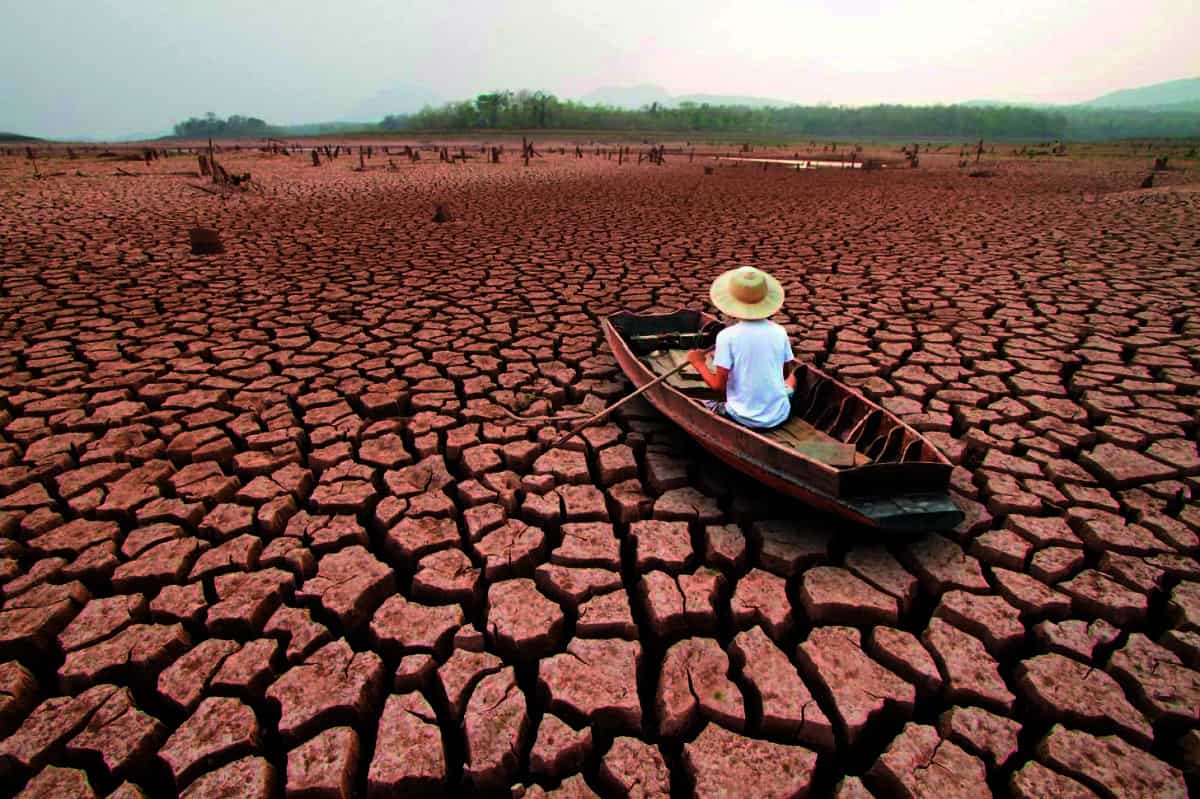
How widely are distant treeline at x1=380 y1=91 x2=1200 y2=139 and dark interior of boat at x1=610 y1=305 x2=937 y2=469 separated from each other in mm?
83747

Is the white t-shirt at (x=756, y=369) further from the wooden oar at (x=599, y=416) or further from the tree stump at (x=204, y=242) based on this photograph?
the tree stump at (x=204, y=242)

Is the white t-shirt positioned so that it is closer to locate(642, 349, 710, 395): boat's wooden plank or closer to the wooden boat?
the wooden boat

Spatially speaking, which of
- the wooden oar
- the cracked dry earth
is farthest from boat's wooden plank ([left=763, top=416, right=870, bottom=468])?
the wooden oar

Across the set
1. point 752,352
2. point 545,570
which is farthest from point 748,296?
point 545,570

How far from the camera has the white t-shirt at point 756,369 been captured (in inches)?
123

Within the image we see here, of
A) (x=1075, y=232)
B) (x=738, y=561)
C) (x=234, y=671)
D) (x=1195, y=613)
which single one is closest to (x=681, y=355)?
(x=738, y=561)

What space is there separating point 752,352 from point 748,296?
0.97 ft

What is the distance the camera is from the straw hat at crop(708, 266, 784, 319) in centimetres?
306

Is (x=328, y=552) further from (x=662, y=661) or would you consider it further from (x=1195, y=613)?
(x=1195, y=613)

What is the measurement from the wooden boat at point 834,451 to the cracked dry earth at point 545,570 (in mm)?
296

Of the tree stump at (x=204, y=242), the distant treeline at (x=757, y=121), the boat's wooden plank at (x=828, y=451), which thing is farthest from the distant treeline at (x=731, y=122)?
the boat's wooden plank at (x=828, y=451)

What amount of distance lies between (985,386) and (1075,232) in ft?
26.1

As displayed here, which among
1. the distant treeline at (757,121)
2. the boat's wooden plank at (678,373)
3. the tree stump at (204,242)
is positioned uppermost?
the distant treeline at (757,121)

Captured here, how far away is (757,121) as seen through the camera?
353 ft
